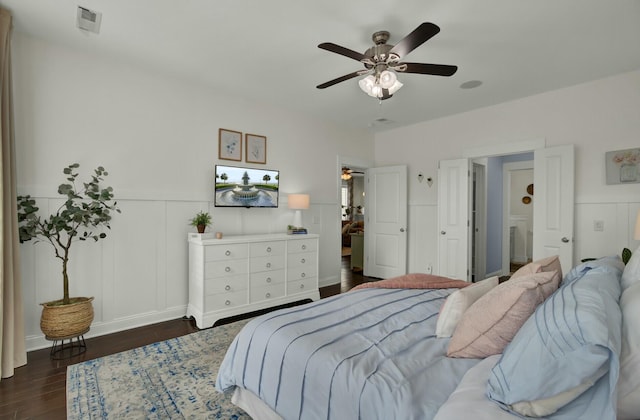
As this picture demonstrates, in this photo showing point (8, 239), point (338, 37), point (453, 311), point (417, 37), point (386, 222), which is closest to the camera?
point (453, 311)

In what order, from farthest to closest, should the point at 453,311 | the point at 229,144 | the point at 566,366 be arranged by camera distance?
the point at 229,144, the point at 453,311, the point at 566,366

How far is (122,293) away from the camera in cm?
320

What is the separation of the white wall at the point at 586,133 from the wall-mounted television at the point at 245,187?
2.07 m

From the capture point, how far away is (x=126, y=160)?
322cm

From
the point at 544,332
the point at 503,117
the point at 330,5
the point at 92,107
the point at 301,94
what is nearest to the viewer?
the point at 544,332

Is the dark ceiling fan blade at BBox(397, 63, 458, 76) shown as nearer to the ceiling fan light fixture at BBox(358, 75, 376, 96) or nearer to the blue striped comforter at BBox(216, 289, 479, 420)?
the ceiling fan light fixture at BBox(358, 75, 376, 96)

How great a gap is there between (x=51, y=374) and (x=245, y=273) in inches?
69.6

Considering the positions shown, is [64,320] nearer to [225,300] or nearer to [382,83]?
[225,300]

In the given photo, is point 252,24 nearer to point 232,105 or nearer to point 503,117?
point 232,105

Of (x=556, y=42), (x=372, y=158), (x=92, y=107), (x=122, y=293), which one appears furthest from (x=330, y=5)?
(x=372, y=158)

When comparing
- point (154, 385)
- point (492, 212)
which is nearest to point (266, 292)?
point (154, 385)

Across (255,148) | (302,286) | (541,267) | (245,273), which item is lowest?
(302,286)

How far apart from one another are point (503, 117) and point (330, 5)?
3199 mm

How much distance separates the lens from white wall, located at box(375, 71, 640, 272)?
3.41 m
